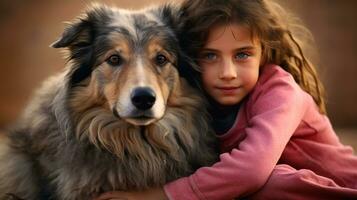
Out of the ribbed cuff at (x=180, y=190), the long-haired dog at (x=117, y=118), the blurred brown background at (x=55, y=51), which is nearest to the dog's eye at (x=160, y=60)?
the long-haired dog at (x=117, y=118)

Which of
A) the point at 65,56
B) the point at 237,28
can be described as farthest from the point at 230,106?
the point at 65,56

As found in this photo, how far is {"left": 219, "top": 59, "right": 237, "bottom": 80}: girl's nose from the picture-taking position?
3.88m

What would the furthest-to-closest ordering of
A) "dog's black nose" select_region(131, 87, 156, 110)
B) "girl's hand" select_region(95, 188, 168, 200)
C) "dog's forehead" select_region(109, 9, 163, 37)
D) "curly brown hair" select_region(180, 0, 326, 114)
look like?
"curly brown hair" select_region(180, 0, 326, 114) < "dog's forehead" select_region(109, 9, 163, 37) < "girl's hand" select_region(95, 188, 168, 200) < "dog's black nose" select_region(131, 87, 156, 110)

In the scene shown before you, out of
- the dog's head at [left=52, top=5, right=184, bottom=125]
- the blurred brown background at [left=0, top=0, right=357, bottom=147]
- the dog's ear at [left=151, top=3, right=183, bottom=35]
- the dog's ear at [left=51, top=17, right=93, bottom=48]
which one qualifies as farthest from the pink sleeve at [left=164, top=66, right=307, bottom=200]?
the blurred brown background at [left=0, top=0, right=357, bottom=147]

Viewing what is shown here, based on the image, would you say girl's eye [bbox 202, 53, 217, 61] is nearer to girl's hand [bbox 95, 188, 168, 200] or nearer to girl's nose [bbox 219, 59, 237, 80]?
girl's nose [bbox 219, 59, 237, 80]

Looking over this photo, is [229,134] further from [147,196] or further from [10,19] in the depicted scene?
[10,19]

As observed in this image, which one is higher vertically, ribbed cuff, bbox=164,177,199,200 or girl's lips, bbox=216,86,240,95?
girl's lips, bbox=216,86,240,95

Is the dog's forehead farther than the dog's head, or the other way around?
the dog's forehead

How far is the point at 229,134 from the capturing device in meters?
3.94

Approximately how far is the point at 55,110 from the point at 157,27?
76 cm

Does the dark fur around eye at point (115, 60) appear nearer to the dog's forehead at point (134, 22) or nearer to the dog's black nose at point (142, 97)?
the dog's forehead at point (134, 22)

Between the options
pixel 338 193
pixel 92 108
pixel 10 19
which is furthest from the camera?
pixel 10 19

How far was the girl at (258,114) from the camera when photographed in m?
3.59

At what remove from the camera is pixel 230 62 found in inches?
154
